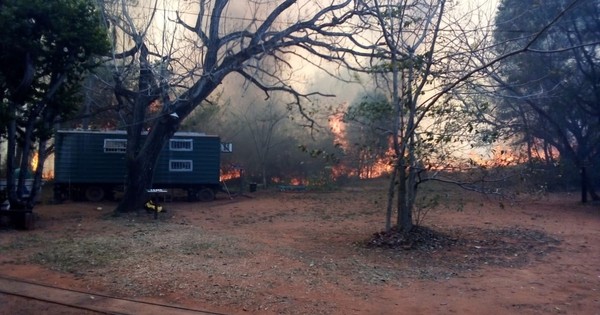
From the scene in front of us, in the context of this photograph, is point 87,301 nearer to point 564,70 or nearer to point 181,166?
point 181,166

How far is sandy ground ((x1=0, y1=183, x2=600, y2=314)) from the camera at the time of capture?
23.4 feet

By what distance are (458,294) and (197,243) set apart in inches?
207

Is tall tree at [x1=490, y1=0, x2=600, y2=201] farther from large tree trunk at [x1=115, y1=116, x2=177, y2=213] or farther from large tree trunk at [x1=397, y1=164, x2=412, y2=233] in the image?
large tree trunk at [x1=115, y1=116, x2=177, y2=213]

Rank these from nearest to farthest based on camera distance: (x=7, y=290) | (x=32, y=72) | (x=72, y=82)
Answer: (x=7, y=290) → (x=32, y=72) → (x=72, y=82)

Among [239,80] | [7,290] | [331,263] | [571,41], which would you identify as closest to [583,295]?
[331,263]

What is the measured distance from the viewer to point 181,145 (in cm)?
2150

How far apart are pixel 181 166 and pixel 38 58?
9.02 metres

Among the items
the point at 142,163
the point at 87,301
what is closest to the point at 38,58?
the point at 142,163

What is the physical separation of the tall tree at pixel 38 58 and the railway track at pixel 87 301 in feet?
19.2

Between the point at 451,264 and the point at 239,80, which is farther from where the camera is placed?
the point at 239,80

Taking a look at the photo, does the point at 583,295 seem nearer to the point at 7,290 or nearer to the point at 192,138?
the point at 7,290

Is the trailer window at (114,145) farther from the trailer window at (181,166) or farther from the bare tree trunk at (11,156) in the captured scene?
the bare tree trunk at (11,156)

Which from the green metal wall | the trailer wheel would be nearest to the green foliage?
the green metal wall

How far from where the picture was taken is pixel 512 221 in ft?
48.5
